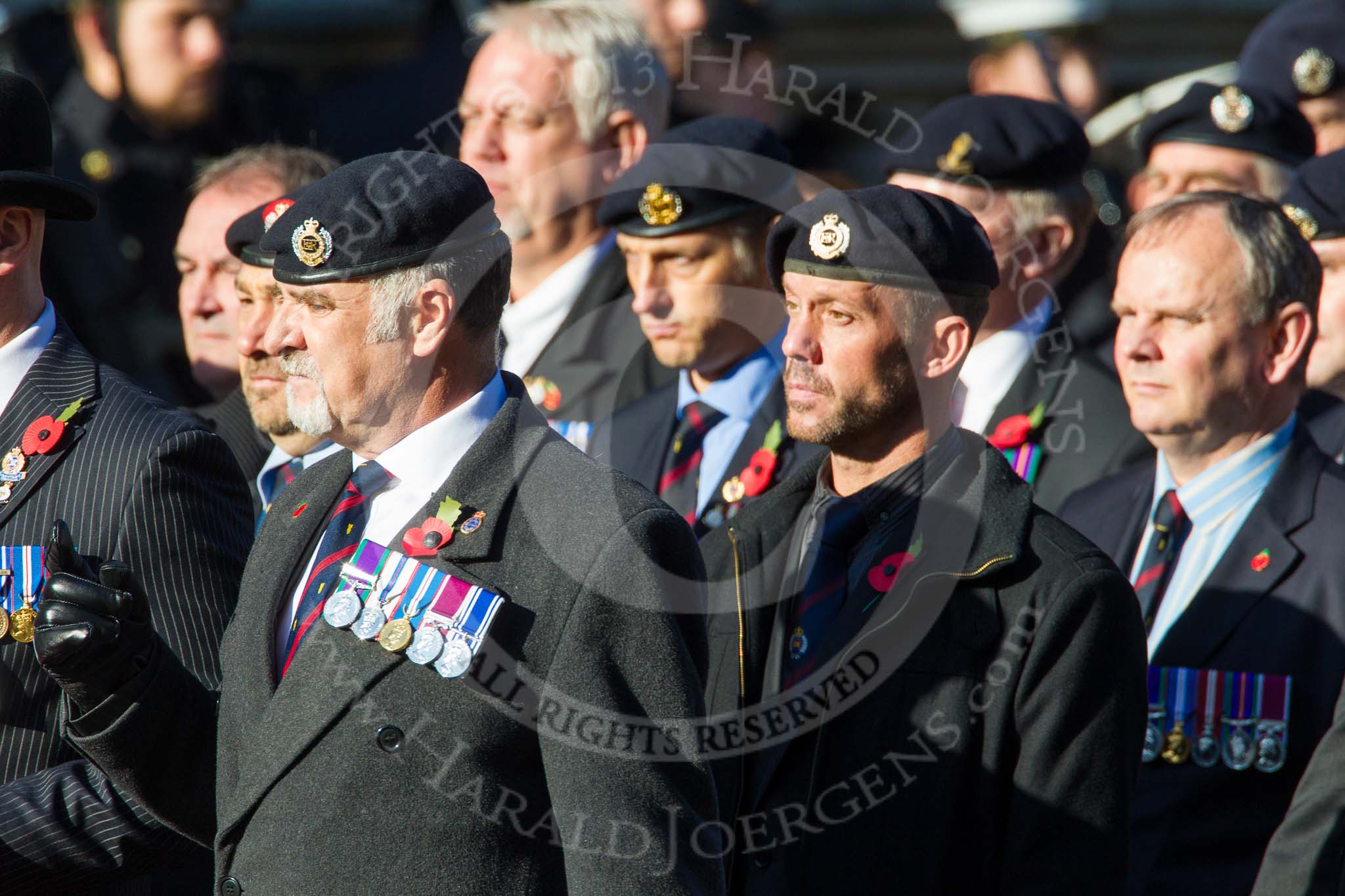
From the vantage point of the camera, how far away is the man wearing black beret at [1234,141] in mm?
5859

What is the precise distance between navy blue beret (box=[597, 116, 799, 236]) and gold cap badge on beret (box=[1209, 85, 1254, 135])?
146 centimetres

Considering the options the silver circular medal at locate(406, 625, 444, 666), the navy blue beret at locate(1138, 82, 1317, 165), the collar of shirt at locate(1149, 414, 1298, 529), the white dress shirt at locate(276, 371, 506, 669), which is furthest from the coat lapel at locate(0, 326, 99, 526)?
the navy blue beret at locate(1138, 82, 1317, 165)

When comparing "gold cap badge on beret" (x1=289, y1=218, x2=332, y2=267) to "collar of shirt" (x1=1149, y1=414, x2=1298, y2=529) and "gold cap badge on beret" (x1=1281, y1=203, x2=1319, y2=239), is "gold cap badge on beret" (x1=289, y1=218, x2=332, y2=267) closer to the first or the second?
"collar of shirt" (x1=1149, y1=414, x2=1298, y2=529)

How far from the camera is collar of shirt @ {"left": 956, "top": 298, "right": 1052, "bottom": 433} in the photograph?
16.4 ft

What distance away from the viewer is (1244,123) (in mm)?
5863

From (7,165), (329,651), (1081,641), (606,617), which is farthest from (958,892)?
(7,165)

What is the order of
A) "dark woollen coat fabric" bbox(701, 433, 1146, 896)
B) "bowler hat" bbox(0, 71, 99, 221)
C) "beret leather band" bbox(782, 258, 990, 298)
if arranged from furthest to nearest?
"beret leather band" bbox(782, 258, 990, 298) → "bowler hat" bbox(0, 71, 99, 221) → "dark woollen coat fabric" bbox(701, 433, 1146, 896)

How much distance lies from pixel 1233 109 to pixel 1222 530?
1961 millimetres

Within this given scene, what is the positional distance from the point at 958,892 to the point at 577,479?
3.92 ft

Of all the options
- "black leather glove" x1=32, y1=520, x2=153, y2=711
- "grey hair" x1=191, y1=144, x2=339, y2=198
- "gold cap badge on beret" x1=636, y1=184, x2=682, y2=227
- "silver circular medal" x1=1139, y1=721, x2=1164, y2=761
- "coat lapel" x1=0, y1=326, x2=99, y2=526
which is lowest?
"silver circular medal" x1=1139, y1=721, x2=1164, y2=761

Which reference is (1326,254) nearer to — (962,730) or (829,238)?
(829,238)

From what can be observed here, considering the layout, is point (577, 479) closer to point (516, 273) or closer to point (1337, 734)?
point (1337, 734)

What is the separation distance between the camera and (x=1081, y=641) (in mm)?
3547

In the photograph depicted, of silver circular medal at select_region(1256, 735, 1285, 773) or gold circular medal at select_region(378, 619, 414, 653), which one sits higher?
gold circular medal at select_region(378, 619, 414, 653)
